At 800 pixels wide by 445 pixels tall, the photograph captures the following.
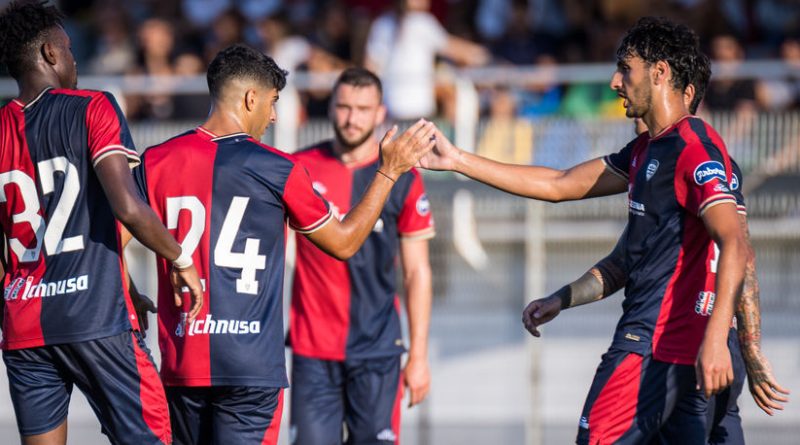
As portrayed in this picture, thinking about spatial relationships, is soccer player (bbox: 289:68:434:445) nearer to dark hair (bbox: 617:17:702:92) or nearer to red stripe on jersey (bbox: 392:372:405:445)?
red stripe on jersey (bbox: 392:372:405:445)

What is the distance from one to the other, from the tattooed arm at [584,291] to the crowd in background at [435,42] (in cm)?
420

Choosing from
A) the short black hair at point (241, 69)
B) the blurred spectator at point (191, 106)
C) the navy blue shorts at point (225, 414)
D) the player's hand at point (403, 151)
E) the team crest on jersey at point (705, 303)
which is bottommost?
the navy blue shorts at point (225, 414)

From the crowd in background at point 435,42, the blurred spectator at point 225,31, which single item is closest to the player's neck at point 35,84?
the crowd in background at point 435,42

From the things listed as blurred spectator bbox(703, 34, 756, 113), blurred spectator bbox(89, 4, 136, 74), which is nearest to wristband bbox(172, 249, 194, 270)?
blurred spectator bbox(703, 34, 756, 113)

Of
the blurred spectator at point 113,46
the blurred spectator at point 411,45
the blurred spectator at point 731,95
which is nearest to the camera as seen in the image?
the blurred spectator at point 731,95

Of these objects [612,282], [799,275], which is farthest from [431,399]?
[612,282]

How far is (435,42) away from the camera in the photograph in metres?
11.2

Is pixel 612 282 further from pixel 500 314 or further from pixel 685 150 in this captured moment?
pixel 500 314

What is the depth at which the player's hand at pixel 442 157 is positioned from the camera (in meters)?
5.43

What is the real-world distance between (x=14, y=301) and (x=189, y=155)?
0.95 metres

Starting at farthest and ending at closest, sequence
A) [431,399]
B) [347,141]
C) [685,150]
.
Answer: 1. [431,399]
2. [347,141]
3. [685,150]

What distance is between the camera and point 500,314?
8.96m

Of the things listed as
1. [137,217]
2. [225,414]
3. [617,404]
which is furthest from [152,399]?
[617,404]

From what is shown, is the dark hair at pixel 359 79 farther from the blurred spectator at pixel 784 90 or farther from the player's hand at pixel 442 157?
the blurred spectator at pixel 784 90
